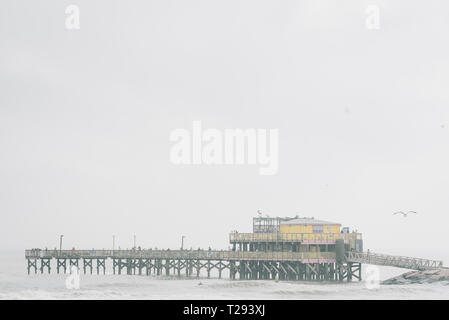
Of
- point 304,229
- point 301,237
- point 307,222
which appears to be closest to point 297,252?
point 301,237

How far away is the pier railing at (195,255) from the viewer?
101m

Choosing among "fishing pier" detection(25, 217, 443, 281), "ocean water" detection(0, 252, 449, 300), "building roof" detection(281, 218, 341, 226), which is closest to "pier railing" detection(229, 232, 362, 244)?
"fishing pier" detection(25, 217, 443, 281)

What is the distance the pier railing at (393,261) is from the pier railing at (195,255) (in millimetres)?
2833

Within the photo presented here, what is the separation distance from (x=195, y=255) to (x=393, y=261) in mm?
26793

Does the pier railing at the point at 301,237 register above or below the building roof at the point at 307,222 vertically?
below

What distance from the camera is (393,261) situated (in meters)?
95.9

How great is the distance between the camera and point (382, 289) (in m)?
87.2

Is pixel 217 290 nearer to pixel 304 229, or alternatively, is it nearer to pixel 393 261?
pixel 304 229

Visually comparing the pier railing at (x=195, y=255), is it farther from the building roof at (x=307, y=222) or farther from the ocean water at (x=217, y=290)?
the ocean water at (x=217, y=290)

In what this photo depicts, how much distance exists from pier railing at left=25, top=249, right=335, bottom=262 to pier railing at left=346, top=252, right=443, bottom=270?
2833 millimetres

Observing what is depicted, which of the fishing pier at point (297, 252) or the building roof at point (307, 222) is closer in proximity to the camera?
the fishing pier at point (297, 252)

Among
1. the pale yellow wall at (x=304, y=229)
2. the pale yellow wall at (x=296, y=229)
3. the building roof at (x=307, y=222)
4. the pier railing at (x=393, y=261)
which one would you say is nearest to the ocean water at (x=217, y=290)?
the pier railing at (x=393, y=261)

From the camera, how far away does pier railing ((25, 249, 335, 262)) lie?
10125 centimetres

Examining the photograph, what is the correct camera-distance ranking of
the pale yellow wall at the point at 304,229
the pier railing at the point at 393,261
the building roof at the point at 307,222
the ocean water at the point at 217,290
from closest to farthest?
→ the ocean water at the point at 217,290 < the pier railing at the point at 393,261 < the pale yellow wall at the point at 304,229 < the building roof at the point at 307,222
